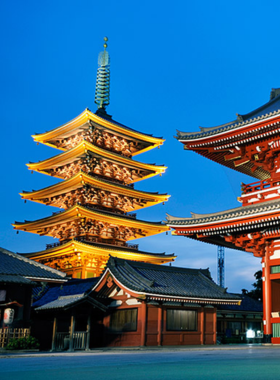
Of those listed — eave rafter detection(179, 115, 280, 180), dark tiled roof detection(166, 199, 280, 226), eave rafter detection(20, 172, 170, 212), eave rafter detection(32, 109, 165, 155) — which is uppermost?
eave rafter detection(32, 109, 165, 155)

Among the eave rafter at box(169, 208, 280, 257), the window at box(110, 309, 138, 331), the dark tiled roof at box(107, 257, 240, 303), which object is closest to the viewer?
the eave rafter at box(169, 208, 280, 257)

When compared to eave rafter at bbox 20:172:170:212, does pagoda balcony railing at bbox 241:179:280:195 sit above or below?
below

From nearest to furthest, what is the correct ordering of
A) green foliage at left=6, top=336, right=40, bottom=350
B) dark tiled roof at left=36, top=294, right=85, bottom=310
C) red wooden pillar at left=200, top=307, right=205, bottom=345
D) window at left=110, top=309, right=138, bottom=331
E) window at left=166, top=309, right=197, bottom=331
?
green foliage at left=6, top=336, right=40, bottom=350 → dark tiled roof at left=36, top=294, right=85, bottom=310 → window at left=110, top=309, right=138, bottom=331 → window at left=166, top=309, right=197, bottom=331 → red wooden pillar at left=200, top=307, right=205, bottom=345

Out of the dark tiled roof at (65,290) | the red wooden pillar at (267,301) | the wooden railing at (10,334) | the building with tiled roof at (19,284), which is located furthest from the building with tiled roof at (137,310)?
the red wooden pillar at (267,301)

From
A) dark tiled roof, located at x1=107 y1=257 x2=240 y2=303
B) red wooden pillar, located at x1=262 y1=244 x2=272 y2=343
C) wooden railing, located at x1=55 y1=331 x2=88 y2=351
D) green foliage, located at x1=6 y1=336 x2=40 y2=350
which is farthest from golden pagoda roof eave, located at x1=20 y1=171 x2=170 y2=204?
red wooden pillar, located at x1=262 y1=244 x2=272 y2=343

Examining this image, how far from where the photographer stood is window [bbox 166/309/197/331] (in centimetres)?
2709

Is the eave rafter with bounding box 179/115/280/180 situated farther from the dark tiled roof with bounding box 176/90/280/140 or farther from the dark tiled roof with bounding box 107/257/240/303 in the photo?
the dark tiled roof with bounding box 107/257/240/303

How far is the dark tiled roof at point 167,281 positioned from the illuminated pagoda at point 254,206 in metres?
3.41

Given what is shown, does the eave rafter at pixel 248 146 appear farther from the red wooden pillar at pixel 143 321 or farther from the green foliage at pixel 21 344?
the green foliage at pixel 21 344

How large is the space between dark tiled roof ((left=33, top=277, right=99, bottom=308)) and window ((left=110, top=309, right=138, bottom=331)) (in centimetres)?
480

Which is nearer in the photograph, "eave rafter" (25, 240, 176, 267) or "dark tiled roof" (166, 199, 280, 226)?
"dark tiled roof" (166, 199, 280, 226)

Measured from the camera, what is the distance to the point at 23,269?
25578mm

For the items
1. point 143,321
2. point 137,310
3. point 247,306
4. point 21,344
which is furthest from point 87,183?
point 21,344

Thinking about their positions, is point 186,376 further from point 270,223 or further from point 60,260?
point 60,260
